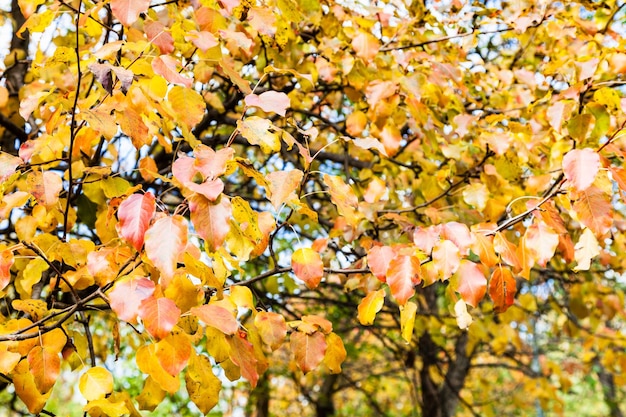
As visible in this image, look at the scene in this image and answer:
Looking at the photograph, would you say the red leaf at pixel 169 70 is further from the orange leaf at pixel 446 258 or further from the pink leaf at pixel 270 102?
the orange leaf at pixel 446 258

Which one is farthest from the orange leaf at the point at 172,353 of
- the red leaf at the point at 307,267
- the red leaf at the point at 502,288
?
the red leaf at the point at 502,288

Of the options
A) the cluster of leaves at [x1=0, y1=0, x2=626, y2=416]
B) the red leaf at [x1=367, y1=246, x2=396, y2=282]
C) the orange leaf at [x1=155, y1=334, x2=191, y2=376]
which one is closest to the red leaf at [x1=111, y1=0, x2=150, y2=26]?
the cluster of leaves at [x1=0, y1=0, x2=626, y2=416]

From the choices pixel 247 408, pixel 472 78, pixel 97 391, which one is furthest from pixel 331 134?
pixel 247 408

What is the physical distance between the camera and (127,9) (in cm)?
115

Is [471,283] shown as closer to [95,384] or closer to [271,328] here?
[271,328]

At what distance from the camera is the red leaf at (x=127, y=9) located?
1.14 metres

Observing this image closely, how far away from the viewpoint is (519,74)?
2250 millimetres

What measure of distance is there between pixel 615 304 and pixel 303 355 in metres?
2.44

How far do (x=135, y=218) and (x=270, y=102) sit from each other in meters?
0.39

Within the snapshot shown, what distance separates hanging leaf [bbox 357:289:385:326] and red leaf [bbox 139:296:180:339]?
500 mm

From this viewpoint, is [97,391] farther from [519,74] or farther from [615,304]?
[615,304]

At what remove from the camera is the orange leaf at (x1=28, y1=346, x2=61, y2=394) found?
3.91 ft

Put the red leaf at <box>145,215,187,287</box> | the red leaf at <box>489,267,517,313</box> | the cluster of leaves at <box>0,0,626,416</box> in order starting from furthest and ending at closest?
the red leaf at <box>489,267,517,313</box>, the cluster of leaves at <box>0,0,626,416</box>, the red leaf at <box>145,215,187,287</box>

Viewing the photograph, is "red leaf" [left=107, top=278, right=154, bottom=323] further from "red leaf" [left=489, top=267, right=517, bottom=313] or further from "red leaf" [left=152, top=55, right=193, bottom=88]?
"red leaf" [left=489, top=267, right=517, bottom=313]
